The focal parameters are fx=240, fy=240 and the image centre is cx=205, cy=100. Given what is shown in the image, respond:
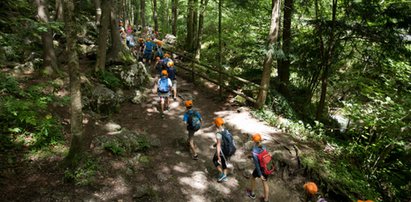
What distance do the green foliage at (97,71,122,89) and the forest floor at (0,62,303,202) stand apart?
1264 mm

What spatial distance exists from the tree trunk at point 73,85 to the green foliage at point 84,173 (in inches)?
7.8

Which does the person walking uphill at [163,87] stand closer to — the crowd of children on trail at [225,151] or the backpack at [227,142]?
the crowd of children on trail at [225,151]

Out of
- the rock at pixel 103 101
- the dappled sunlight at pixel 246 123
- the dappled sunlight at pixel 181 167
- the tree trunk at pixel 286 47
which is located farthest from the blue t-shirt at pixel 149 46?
the dappled sunlight at pixel 181 167

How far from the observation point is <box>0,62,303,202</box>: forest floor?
18.1ft

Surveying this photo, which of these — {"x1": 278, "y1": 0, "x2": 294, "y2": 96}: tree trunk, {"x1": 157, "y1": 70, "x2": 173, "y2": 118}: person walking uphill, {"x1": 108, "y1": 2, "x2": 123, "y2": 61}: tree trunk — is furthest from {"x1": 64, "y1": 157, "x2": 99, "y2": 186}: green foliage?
{"x1": 278, "y1": 0, "x2": 294, "y2": 96}: tree trunk

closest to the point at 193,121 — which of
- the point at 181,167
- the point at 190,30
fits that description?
the point at 181,167

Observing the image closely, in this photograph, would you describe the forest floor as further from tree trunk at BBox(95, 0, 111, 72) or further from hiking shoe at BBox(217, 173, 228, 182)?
tree trunk at BBox(95, 0, 111, 72)

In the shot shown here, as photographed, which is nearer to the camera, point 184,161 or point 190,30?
point 184,161

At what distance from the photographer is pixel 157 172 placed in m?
7.34

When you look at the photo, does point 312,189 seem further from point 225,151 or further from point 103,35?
Result: point 103,35

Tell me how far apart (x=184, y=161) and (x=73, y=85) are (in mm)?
4269

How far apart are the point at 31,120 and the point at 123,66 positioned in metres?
7.13

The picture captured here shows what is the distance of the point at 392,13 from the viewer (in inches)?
358

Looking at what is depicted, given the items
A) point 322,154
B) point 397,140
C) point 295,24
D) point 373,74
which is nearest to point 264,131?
point 322,154
